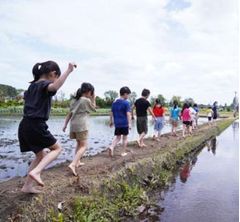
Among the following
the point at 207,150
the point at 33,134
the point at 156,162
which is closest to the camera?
the point at 33,134

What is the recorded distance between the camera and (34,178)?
443 cm

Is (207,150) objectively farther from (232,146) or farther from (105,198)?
(105,198)

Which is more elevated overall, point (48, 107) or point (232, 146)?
point (48, 107)

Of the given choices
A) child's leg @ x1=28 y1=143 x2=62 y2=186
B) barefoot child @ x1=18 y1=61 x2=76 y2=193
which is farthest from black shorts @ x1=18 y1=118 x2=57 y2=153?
child's leg @ x1=28 y1=143 x2=62 y2=186

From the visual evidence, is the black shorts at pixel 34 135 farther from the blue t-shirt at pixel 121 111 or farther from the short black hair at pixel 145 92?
the short black hair at pixel 145 92

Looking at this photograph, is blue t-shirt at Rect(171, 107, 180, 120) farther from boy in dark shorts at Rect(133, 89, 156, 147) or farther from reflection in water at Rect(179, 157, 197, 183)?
boy in dark shorts at Rect(133, 89, 156, 147)

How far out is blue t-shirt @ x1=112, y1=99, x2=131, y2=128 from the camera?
820 cm

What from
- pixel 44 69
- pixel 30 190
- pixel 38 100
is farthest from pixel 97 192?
pixel 44 69

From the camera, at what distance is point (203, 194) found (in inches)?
267

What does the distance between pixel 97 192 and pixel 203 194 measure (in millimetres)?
2499

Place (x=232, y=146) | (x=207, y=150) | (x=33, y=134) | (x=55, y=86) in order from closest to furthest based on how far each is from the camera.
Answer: (x=55, y=86)
(x=33, y=134)
(x=207, y=150)
(x=232, y=146)

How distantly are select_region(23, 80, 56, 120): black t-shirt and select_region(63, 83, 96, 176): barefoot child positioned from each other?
1.84m

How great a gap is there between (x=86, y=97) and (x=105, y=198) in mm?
1979

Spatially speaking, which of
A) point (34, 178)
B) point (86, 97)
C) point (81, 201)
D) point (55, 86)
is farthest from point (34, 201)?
point (86, 97)
